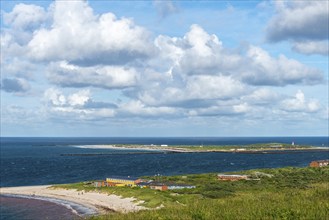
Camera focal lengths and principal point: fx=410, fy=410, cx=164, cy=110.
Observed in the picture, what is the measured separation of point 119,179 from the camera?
102 m

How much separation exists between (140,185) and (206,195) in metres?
24.4

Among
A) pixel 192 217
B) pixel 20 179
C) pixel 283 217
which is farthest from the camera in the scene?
pixel 20 179

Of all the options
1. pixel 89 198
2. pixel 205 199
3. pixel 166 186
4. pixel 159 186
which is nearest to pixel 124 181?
pixel 159 186

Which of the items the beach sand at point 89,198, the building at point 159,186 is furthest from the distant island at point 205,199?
the building at point 159,186

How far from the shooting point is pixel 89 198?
8469 cm

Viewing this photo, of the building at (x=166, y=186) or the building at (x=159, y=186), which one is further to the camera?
the building at (x=166, y=186)

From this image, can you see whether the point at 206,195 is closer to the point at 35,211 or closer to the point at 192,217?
the point at 35,211

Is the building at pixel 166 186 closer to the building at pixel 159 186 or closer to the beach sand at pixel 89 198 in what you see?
the building at pixel 159 186

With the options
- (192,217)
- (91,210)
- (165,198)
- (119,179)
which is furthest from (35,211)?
(192,217)

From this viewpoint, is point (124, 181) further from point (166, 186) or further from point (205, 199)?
point (205, 199)

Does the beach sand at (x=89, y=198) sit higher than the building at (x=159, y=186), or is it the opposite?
the building at (x=159, y=186)

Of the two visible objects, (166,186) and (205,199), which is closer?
(205,199)

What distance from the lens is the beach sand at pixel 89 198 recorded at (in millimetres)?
71350

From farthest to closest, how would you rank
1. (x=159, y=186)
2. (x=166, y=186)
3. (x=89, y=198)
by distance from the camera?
(x=159, y=186), (x=166, y=186), (x=89, y=198)
